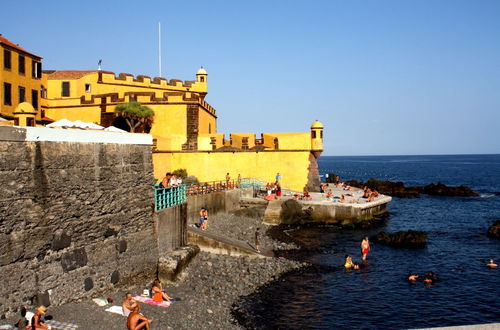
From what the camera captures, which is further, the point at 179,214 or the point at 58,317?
the point at 179,214

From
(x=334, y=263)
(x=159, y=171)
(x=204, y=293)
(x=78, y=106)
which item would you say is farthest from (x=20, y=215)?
(x=78, y=106)

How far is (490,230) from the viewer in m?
28.5

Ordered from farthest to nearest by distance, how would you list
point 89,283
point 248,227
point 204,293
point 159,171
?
point 159,171 < point 248,227 < point 204,293 < point 89,283

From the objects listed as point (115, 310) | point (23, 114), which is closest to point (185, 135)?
point (23, 114)

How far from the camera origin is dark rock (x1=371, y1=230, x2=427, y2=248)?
81.8ft

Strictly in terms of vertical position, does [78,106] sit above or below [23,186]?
above

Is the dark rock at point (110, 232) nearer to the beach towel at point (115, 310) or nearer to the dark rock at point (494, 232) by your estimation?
the beach towel at point (115, 310)

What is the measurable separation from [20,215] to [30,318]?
229 cm

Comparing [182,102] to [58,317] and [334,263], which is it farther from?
[58,317]

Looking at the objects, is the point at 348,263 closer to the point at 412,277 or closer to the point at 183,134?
the point at 412,277

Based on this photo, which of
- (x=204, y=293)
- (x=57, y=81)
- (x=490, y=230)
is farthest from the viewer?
(x=57, y=81)

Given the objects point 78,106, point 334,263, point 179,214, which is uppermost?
point 78,106

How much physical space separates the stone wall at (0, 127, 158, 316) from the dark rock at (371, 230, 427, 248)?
14.8m

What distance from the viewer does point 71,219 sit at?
11562mm
